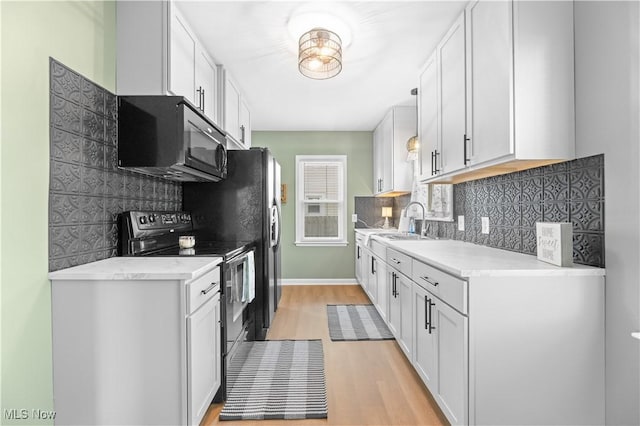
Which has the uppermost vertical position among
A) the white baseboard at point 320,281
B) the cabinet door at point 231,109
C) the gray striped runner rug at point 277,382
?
the cabinet door at point 231,109

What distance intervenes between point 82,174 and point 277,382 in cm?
174

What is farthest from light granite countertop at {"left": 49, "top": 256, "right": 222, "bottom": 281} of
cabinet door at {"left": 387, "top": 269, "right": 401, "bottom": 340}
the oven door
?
cabinet door at {"left": 387, "top": 269, "right": 401, "bottom": 340}

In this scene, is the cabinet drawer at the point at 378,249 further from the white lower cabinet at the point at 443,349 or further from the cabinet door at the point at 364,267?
the white lower cabinet at the point at 443,349

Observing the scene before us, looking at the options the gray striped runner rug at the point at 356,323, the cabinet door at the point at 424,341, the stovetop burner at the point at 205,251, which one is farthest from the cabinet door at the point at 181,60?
the gray striped runner rug at the point at 356,323

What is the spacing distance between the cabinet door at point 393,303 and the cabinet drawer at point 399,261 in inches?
2.7

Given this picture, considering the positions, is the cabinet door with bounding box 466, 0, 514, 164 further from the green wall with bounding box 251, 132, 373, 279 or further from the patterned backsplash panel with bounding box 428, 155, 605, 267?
the green wall with bounding box 251, 132, 373, 279

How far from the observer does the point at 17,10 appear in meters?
1.46

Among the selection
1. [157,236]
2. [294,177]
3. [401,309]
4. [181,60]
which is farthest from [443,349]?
[294,177]

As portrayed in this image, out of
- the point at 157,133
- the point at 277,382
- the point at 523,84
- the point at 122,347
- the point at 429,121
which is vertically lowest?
the point at 277,382

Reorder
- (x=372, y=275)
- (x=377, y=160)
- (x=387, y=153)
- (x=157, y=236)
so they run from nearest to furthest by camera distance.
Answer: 1. (x=157, y=236)
2. (x=372, y=275)
3. (x=387, y=153)
4. (x=377, y=160)

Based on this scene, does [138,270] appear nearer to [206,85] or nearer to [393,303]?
[206,85]

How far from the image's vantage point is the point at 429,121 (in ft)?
9.24

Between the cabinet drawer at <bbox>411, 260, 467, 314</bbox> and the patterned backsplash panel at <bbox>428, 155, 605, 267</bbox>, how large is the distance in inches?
24.1

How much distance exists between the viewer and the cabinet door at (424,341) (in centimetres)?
199
